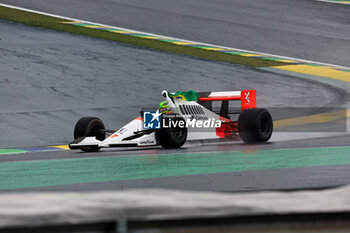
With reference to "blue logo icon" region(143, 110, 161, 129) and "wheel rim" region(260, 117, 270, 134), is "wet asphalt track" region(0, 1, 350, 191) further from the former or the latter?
"blue logo icon" region(143, 110, 161, 129)

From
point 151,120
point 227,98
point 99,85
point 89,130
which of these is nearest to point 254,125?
point 227,98

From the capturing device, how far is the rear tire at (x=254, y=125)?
11.0m

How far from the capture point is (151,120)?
10.3m

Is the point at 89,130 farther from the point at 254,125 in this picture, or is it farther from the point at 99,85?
the point at 99,85

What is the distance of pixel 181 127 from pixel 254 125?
Answer: 1283 mm

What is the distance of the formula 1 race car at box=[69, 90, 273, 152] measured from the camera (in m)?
10.5

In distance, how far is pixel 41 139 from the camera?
12250 mm

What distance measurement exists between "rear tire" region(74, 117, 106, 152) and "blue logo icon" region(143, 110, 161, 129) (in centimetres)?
96

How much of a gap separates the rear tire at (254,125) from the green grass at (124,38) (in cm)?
921

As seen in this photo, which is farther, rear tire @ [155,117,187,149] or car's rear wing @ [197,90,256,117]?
car's rear wing @ [197,90,256,117]

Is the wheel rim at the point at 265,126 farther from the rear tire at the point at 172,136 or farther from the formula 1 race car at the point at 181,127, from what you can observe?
the rear tire at the point at 172,136

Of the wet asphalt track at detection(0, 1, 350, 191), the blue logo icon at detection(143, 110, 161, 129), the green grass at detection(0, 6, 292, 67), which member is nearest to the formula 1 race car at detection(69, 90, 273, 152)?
the blue logo icon at detection(143, 110, 161, 129)

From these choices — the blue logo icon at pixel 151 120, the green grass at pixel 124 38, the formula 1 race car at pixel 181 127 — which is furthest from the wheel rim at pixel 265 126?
the green grass at pixel 124 38

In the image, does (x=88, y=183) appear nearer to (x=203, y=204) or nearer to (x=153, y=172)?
(x=153, y=172)
